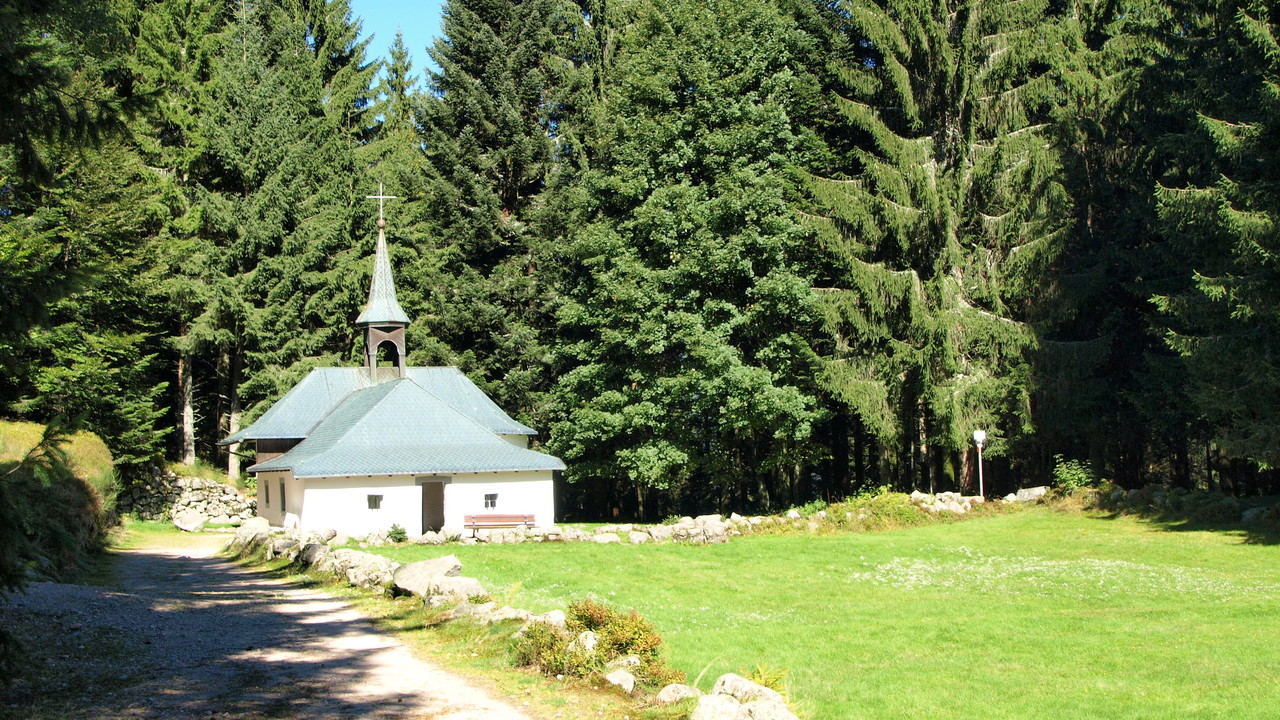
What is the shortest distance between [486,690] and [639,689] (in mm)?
1376

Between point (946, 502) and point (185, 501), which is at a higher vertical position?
point (185, 501)

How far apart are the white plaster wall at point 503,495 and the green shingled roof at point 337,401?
4.80 metres

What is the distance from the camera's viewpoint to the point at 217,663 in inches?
372

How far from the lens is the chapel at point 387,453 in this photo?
26.4 m

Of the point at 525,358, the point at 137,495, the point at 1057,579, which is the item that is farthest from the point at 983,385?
the point at 137,495

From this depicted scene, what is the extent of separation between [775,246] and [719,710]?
74.1 ft

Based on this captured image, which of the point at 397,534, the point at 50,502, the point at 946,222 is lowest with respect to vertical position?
the point at 397,534

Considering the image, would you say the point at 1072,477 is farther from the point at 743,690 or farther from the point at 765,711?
the point at 765,711

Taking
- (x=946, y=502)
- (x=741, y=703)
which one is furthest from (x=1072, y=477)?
(x=741, y=703)

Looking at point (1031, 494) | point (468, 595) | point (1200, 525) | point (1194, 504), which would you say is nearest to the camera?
point (468, 595)

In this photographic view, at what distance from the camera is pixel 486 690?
8.45 metres

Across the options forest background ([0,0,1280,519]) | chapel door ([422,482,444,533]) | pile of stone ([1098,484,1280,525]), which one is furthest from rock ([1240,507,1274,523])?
chapel door ([422,482,444,533])

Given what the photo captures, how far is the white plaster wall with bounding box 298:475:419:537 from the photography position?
26.1m

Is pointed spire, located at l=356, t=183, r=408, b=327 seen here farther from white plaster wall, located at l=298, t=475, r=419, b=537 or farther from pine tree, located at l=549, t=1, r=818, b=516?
white plaster wall, located at l=298, t=475, r=419, b=537
